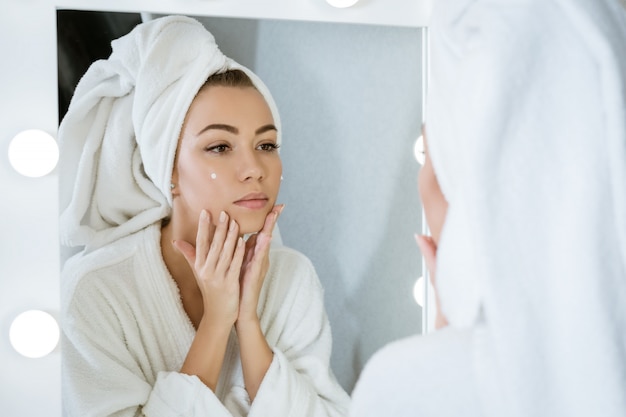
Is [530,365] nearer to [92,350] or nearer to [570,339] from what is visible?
[570,339]

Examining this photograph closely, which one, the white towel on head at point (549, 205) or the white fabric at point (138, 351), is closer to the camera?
the white towel on head at point (549, 205)

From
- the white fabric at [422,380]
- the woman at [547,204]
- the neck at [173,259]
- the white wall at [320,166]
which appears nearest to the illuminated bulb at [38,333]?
the white wall at [320,166]

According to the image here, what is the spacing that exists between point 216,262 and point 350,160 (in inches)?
9.0

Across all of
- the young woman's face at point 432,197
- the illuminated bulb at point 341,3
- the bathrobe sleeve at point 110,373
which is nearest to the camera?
the young woman's face at point 432,197

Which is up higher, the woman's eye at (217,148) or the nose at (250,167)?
the woman's eye at (217,148)

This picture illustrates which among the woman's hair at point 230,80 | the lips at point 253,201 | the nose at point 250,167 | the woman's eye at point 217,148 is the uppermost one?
the woman's hair at point 230,80

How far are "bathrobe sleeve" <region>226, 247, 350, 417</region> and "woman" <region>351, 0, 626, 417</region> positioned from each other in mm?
392

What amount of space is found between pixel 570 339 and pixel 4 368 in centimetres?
67

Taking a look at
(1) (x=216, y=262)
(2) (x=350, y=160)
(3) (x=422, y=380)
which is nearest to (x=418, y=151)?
(2) (x=350, y=160)

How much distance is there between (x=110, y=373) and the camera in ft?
2.62

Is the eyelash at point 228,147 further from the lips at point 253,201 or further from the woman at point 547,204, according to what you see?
the woman at point 547,204

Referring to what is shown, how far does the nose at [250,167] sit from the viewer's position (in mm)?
829

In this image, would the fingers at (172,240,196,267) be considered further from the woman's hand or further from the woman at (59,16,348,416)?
the woman's hand

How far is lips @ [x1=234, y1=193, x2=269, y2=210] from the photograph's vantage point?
83cm
